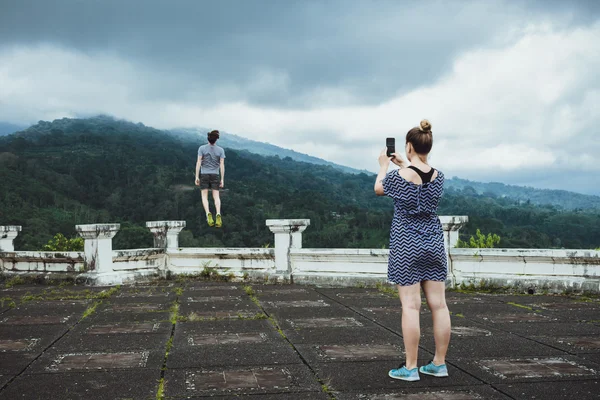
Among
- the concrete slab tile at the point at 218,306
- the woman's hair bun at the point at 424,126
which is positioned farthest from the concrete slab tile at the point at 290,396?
the concrete slab tile at the point at 218,306

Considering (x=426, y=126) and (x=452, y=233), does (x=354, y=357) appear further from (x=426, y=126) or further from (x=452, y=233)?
(x=452, y=233)

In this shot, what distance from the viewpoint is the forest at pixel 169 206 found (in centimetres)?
5981

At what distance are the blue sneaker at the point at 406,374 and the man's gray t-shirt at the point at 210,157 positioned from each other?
6.40 metres

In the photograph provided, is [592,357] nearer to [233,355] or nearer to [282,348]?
[282,348]

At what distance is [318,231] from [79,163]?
48296 mm

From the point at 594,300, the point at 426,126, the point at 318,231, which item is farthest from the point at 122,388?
the point at 318,231

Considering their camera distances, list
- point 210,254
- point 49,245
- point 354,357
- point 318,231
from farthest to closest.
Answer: point 318,231 < point 49,245 < point 210,254 < point 354,357

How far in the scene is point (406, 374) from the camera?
343cm

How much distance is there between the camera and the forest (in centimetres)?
5981

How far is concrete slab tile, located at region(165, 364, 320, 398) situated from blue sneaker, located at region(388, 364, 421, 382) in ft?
1.66

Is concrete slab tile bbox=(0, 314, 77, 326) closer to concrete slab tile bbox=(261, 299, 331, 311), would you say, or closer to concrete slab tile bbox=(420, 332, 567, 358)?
concrete slab tile bbox=(261, 299, 331, 311)

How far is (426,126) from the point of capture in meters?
3.47

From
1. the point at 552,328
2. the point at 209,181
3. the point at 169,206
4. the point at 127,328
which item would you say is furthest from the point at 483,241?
the point at 169,206

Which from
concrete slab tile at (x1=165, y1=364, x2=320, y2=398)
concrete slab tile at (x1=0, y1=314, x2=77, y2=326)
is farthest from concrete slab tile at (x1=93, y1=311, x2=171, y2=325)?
concrete slab tile at (x1=165, y1=364, x2=320, y2=398)
